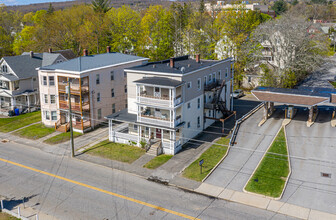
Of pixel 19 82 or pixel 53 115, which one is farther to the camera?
pixel 19 82

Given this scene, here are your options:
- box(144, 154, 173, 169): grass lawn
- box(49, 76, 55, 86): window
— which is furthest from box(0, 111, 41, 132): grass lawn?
box(144, 154, 173, 169): grass lawn

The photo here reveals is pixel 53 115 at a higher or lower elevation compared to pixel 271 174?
higher

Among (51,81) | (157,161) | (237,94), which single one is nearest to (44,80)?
(51,81)

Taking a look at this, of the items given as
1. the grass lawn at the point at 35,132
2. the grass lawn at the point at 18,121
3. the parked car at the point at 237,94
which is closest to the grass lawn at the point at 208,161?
the parked car at the point at 237,94

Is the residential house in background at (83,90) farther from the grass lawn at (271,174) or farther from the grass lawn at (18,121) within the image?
the grass lawn at (271,174)

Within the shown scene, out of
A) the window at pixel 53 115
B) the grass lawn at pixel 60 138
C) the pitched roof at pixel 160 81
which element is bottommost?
the grass lawn at pixel 60 138

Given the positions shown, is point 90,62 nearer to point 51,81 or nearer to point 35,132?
point 51,81
